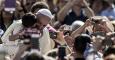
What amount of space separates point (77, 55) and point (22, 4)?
157 inches

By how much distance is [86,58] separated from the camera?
292 inches

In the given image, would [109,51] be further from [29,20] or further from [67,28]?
[67,28]

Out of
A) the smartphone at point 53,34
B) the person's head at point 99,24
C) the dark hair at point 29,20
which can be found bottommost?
the dark hair at point 29,20

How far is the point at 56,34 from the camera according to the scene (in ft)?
29.5

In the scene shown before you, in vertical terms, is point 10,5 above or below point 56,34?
above

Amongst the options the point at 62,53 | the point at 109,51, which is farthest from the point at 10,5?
the point at 109,51

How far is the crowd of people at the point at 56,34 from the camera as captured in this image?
294 inches

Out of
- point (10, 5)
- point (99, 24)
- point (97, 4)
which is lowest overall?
point (99, 24)

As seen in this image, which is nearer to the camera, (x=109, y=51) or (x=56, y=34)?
(x=109, y=51)

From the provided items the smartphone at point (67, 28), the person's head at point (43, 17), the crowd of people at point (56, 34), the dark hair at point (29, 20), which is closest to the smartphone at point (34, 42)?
the crowd of people at point (56, 34)

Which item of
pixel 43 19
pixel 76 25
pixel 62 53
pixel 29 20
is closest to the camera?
pixel 62 53

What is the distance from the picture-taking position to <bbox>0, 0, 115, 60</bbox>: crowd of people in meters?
7.47

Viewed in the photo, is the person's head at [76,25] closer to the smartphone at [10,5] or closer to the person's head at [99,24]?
the person's head at [99,24]

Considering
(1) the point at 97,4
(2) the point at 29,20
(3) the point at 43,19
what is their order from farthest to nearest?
1. (1) the point at 97,4
2. (3) the point at 43,19
3. (2) the point at 29,20
